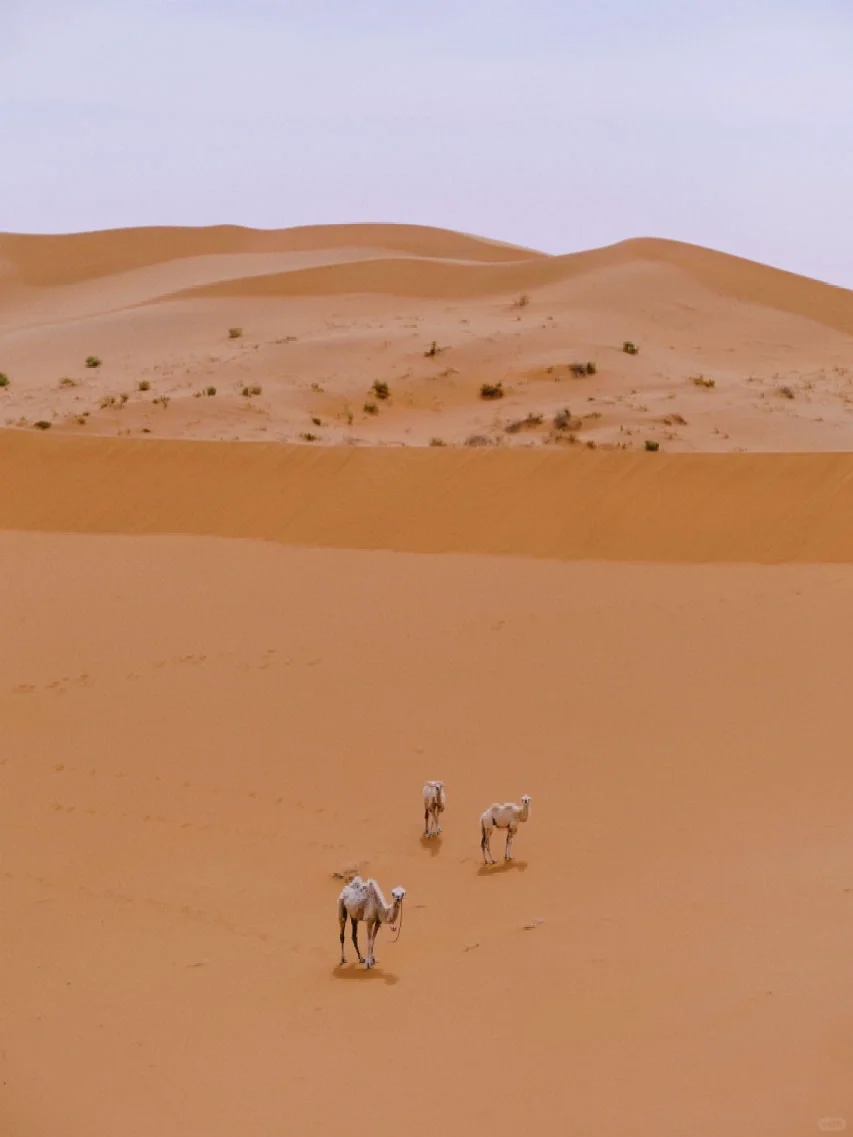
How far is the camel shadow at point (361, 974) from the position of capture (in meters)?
6.68

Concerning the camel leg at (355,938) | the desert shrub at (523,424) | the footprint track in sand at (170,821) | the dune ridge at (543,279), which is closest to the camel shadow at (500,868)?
the footprint track in sand at (170,821)

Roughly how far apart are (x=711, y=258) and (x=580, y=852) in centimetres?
3894

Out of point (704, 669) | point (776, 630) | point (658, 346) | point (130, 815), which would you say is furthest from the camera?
point (658, 346)

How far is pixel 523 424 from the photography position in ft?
79.9

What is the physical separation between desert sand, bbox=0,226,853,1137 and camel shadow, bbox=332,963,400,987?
39 mm

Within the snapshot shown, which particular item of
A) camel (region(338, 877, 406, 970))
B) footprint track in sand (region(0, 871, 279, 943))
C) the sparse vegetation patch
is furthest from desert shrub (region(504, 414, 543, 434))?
camel (region(338, 877, 406, 970))

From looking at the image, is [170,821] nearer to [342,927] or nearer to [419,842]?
[419,842]

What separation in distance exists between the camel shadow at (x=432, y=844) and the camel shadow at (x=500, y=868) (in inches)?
14.0

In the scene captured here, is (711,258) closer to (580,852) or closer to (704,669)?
(704,669)

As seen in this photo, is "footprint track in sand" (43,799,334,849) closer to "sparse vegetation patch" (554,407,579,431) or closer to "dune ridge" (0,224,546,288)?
"sparse vegetation patch" (554,407,579,431)

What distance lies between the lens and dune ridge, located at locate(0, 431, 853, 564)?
1499 centimetres

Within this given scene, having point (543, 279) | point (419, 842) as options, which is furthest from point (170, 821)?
point (543, 279)

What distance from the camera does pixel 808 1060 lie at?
526 centimetres

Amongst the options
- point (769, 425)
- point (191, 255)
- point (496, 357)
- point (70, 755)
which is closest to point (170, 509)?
point (70, 755)
